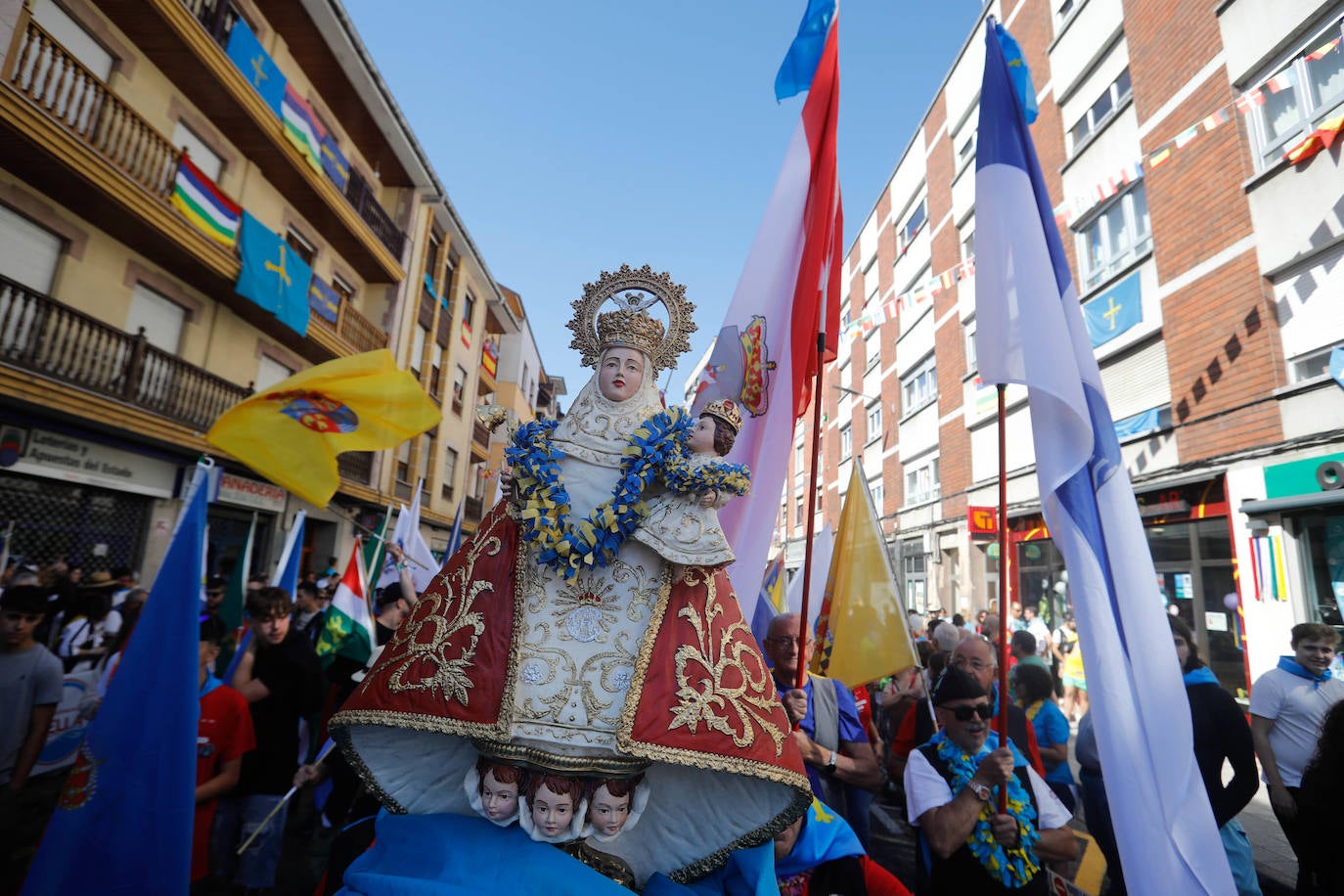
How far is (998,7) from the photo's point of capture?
665 inches

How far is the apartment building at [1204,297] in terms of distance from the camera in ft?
27.4

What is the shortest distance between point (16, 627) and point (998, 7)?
21.1 meters

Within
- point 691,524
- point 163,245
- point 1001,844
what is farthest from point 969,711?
point 163,245

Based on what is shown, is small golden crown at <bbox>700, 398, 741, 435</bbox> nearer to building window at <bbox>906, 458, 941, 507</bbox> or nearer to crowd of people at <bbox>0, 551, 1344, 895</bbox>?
crowd of people at <bbox>0, 551, 1344, 895</bbox>

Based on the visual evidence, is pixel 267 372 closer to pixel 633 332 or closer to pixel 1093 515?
pixel 633 332

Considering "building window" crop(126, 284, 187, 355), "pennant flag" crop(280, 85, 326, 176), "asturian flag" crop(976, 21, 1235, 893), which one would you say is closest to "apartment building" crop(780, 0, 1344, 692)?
"asturian flag" crop(976, 21, 1235, 893)

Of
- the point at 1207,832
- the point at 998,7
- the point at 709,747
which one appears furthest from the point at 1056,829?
the point at 998,7

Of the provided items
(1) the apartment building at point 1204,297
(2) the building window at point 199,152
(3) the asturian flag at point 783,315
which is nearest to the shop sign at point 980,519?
(1) the apartment building at point 1204,297

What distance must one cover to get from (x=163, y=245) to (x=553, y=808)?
11844 millimetres

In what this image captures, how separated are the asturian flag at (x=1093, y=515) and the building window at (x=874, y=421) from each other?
22.4m

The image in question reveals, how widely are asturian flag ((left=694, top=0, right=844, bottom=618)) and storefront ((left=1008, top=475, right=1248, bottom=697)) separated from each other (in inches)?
285

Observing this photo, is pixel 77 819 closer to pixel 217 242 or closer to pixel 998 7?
pixel 217 242

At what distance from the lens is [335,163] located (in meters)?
15.1

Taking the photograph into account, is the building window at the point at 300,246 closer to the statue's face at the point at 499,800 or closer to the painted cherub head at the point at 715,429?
the painted cherub head at the point at 715,429
